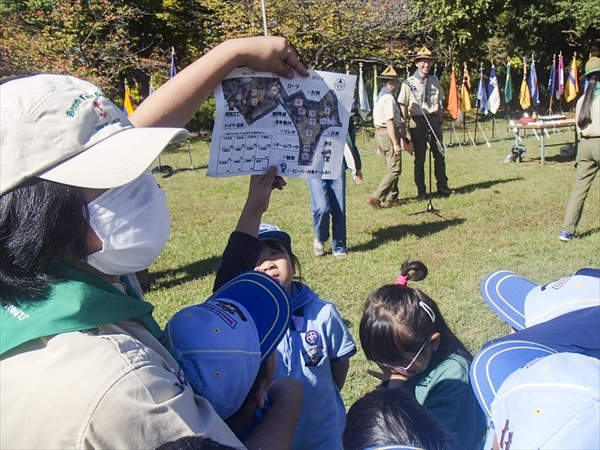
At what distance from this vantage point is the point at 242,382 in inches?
45.6

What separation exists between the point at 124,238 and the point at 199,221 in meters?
7.86

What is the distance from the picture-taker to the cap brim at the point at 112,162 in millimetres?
991

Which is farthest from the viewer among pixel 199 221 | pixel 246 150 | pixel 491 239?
pixel 199 221

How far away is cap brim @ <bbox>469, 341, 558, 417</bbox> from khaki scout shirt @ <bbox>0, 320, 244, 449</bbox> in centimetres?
91

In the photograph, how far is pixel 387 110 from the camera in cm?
863

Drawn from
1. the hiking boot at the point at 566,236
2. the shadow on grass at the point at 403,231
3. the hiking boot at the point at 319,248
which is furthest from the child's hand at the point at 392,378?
the hiking boot at the point at 566,236

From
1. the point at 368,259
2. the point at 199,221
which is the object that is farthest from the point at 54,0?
the point at 368,259

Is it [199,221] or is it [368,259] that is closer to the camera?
[368,259]

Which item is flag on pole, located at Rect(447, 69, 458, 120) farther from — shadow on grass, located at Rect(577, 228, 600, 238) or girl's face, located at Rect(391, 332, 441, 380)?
girl's face, located at Rect(391, 332, 441, 380)

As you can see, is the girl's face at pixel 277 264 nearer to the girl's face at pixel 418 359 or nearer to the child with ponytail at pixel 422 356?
the child with ponytail at pixel 422 356

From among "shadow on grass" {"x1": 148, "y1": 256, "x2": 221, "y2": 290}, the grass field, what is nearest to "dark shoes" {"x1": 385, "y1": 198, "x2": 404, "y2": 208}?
the grass field

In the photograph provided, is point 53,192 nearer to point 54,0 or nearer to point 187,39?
point 54,0

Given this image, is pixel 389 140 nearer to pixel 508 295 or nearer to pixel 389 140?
pixel 389 140

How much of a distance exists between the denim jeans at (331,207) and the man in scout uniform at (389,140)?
240cm
